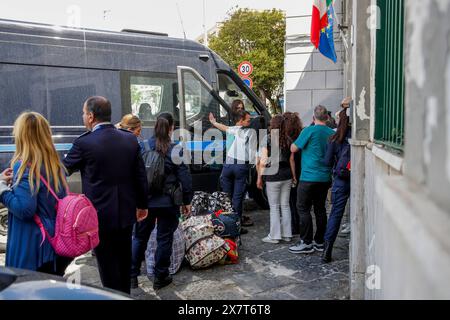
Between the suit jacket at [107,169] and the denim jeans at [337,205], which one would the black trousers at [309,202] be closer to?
the denim jeans at [337,205]

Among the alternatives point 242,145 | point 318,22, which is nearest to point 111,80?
point 242,145

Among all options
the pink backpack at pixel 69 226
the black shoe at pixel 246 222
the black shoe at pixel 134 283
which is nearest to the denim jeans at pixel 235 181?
the black shoe at pixel 246 222

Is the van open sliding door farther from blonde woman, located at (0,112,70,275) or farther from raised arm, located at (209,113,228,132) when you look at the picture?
blonde woman, located at (0,112,70,275)

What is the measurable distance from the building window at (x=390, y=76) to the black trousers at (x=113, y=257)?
203 centimetres

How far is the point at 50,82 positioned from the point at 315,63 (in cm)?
721

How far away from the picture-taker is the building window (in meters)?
2.12

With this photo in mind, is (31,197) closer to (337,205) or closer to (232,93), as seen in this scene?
(337,205)

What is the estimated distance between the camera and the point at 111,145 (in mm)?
3350

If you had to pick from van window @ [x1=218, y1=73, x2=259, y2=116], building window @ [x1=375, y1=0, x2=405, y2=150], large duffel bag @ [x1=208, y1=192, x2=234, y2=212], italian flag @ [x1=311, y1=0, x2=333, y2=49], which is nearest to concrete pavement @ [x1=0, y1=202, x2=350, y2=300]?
large duffel bag @ [x1=208, y1=192, x2=234, y2=212]

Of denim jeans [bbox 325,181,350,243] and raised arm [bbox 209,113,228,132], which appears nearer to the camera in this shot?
denim jeans [bbox 325,181,350,243]

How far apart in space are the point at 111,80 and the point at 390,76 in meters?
4.39

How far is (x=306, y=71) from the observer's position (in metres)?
11.2

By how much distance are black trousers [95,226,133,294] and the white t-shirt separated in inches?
103
